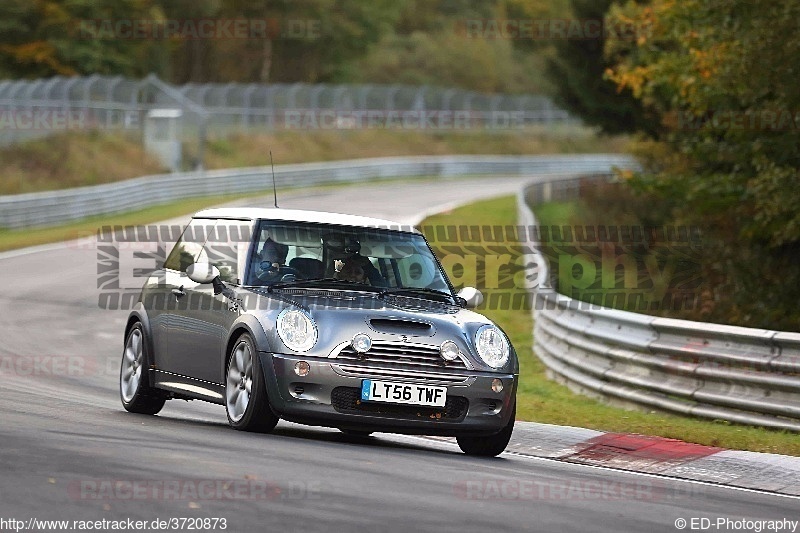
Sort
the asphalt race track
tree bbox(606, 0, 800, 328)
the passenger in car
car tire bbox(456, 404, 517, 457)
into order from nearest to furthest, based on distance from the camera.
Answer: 1. the asphalt race track
2. car tire bbox(456, 404, 517, 457)
3. the passenger in car
4. tree bbox(606, 0, 800, 328)

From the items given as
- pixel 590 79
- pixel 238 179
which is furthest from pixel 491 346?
pixel 238 179

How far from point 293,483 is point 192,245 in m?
4.42

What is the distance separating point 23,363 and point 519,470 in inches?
309

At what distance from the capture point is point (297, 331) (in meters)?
9.77

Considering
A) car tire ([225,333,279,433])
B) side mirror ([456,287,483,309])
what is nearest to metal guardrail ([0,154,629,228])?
side mirror ([456,287,483,309])

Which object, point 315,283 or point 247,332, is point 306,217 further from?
point 247,332

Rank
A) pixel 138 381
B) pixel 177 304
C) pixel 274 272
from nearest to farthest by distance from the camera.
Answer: pixel 274 272 → pixel 177 304 → pixel 138 381

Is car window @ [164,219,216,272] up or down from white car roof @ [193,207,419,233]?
down

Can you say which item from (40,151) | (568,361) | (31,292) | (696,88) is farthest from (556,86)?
(568,361)

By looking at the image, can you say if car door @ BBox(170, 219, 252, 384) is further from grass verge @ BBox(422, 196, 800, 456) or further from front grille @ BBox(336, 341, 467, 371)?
grass verge @ BBox(422, 196, 800, 456)

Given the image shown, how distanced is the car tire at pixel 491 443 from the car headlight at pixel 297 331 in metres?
1.43

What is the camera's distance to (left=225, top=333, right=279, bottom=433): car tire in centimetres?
976

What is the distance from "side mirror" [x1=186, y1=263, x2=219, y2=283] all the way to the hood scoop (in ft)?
4.59

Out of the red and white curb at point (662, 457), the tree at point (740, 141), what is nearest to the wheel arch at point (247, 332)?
the red and white curb at point (662, 457)
